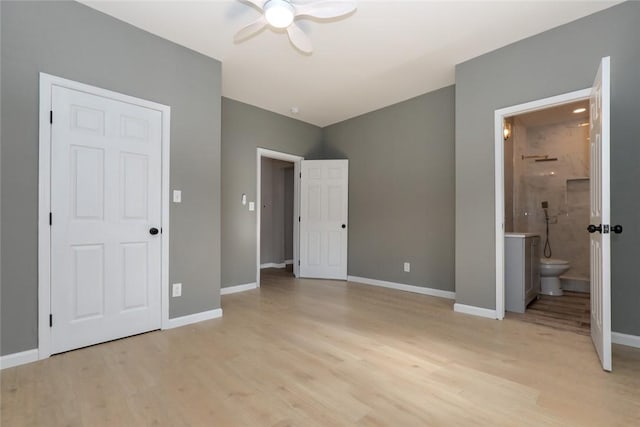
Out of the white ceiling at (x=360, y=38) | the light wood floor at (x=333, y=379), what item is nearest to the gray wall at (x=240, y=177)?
the white ceiling at (x=360, y=38)

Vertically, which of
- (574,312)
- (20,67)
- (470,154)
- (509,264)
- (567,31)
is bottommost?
(574,312)

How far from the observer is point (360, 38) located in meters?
2.98

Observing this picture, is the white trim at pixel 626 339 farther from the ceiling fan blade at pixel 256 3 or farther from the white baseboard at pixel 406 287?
the ceiling fan blade at pixel 256 3

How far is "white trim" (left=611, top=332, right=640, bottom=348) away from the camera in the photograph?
2.48 metres

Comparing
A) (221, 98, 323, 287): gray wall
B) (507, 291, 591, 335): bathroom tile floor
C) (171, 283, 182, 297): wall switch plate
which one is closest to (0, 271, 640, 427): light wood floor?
(507, 291, 591, 335): bathroom tile floor

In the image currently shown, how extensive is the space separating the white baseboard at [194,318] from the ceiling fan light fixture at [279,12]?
2845 mm

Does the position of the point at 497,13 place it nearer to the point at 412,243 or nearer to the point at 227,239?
the point at 412,243

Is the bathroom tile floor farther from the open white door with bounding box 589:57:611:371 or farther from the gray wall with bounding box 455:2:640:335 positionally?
the open white door with bounding box 589:57:611:371

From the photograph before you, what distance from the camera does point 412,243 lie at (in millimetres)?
4512

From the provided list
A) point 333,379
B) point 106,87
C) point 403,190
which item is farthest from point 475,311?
point 106,87

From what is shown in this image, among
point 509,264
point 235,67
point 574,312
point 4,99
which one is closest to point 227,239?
point 235,67

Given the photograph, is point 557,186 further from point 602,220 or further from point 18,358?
point 18,358

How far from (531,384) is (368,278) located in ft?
10.4

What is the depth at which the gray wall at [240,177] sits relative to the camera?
447 cm
